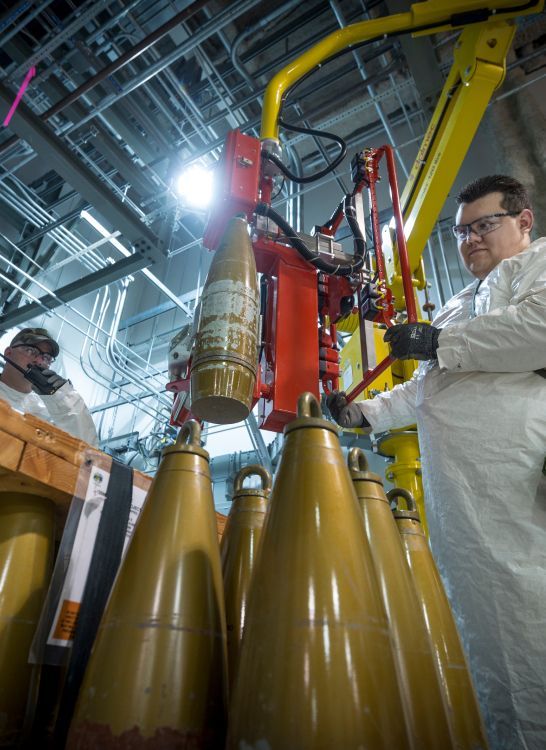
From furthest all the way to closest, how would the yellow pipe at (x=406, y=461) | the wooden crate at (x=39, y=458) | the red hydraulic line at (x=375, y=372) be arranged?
the yellow pipe at (x=406, y=461) < the red hydraulic line at (x=375, y=372) < the wooden crate at (x=39, y=458)

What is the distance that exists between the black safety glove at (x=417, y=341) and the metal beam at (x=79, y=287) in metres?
3.28

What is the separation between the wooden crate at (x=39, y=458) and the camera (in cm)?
Answer: 75

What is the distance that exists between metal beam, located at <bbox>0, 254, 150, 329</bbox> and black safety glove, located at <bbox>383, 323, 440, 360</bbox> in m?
3.28

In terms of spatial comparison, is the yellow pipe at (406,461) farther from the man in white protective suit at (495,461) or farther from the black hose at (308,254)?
the black hose at (308,254)

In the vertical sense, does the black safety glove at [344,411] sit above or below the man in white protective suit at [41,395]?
below

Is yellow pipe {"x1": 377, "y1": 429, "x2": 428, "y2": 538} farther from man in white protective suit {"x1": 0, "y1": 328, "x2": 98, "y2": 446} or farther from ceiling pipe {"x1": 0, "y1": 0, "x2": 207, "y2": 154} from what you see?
ceiling pipe {"x1": 0, "y1": 0, "x2": 207, "y2": 154}

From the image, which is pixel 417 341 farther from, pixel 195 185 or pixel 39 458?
pixel 195 185

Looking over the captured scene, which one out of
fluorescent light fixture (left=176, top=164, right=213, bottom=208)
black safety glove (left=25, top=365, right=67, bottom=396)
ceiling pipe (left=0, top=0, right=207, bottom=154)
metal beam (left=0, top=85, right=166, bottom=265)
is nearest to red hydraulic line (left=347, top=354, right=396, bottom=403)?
black safety glove (left=25, top=365, right=67, bottom=396)

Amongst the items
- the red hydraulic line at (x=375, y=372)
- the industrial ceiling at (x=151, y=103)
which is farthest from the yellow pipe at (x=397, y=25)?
the red hydraulic line at (x=375, y=372)

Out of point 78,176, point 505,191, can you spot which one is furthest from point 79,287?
point 505,191

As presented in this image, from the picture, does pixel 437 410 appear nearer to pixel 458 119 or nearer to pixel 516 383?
pixel 516 383

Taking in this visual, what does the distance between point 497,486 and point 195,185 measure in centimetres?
418

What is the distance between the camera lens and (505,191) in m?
1.82

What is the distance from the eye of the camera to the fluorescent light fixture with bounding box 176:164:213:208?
14.8ft
